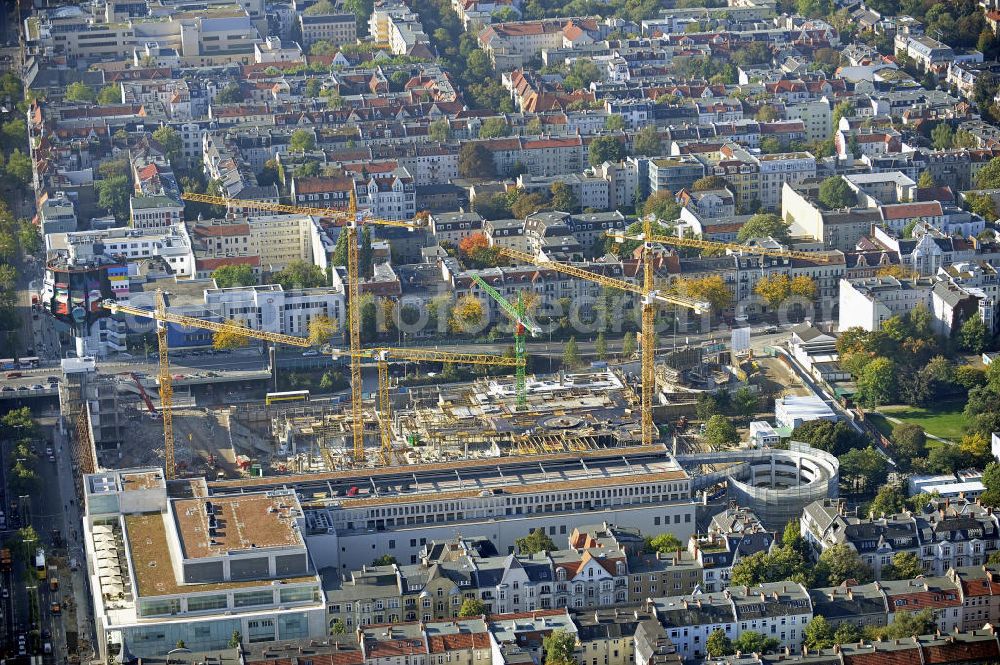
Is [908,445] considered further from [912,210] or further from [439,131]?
[439,131]

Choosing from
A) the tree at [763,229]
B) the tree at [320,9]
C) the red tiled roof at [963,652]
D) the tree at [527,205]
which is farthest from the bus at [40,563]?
the tree at [320,9]

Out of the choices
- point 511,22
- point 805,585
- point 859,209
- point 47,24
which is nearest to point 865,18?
point 511,22

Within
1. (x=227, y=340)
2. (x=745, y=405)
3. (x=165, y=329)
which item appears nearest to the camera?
(x=745, y=405)

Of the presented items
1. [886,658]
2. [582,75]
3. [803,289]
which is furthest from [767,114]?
[886,658]

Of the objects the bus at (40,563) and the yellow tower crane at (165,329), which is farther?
the yellow tower crane at (165,329)

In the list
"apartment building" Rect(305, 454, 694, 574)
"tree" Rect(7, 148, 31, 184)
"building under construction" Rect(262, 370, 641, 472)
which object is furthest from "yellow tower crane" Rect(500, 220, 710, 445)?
"tree" Rect(7, 148, 31, 184)

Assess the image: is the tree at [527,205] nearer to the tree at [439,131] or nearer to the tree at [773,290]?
Result: the tree at [439,131]

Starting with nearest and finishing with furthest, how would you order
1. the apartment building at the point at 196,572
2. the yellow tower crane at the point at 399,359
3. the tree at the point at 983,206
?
the apartment building at the point at 196,572
the yellow tower crane at the point at 399,359
the tree at the point at 983,206

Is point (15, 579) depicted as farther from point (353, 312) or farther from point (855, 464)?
point (855, 464)

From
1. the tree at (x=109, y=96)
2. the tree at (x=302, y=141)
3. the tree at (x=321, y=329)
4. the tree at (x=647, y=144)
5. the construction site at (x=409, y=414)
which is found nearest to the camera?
the construction site at (x=409, y=414)
